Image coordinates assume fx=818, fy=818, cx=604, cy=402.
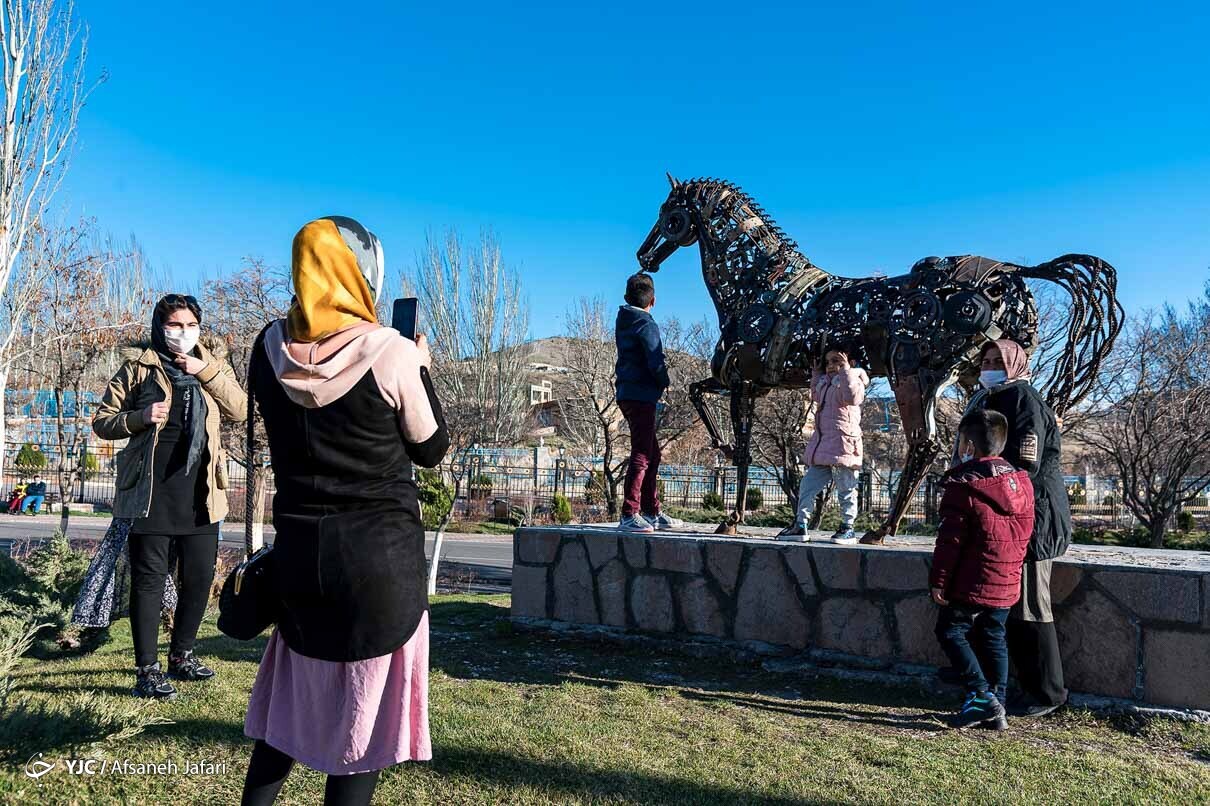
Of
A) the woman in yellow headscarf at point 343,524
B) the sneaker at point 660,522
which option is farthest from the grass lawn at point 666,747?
the sneaker at point 660,522

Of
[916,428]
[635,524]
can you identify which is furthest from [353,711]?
[916,428]

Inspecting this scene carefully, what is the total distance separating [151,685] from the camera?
13.1 feet

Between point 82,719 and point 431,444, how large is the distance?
5.74ft

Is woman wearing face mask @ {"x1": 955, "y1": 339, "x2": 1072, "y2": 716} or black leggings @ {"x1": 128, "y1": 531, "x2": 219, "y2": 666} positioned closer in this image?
black leggings @ {"x1": 128, "y1": 531, "x2": 219, "y2": 666}

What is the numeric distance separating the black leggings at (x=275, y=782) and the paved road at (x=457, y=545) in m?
8.72

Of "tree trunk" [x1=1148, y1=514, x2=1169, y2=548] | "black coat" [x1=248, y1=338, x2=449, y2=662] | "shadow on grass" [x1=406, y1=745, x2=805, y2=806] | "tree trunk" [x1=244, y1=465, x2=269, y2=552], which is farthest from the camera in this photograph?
"tree trunk" [x1=1148, y1=514, x2=1169, y2=548]

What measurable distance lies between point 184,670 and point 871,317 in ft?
16.2

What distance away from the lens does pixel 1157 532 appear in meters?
14.4

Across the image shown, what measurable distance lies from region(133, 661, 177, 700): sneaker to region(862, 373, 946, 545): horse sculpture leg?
447 centimetres

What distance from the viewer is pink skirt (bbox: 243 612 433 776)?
2.08 metres

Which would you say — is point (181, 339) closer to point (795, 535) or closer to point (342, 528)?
point (342, 528)

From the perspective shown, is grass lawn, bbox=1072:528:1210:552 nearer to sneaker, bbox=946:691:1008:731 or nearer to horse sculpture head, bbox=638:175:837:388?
horse sculpture head, bbox=638:175:837:388

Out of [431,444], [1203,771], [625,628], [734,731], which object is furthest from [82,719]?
[1203,771]

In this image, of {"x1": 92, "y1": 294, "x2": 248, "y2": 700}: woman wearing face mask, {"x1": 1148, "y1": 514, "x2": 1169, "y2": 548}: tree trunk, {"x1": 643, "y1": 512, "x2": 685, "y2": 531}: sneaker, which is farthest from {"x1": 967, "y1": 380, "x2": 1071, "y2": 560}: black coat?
{"x1": 1148, "y1": 514, "x2": 1169, "y2": 548}: tree trunk
